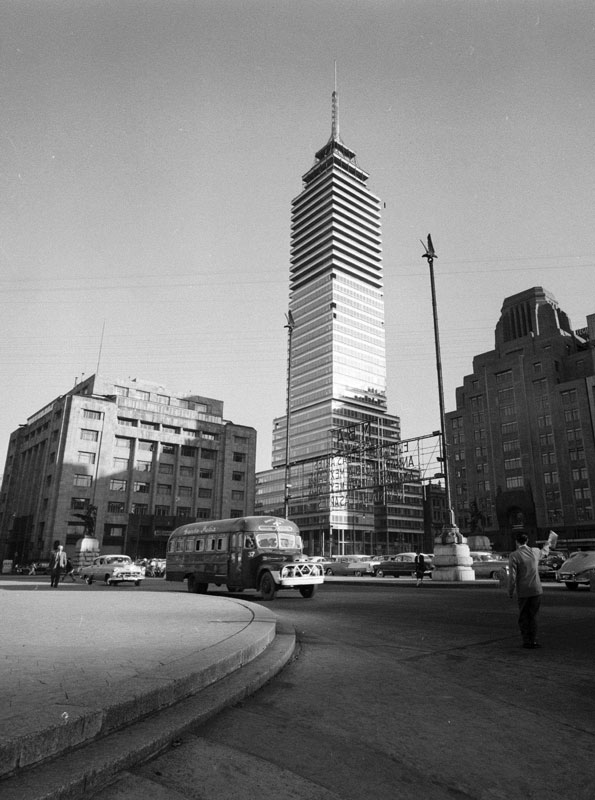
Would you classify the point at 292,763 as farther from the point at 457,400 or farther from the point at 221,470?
the point at 457,400

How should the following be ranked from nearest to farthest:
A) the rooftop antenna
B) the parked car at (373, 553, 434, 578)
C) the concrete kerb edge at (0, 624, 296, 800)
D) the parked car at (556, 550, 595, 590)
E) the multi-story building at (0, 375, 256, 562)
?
the concrete kerb edge at (0, 624, 296, 800), the parked car at (556, 550, 595, 590), the parked car at (373, 553, 434, 578), the multi-story building at (0, 375, 256, 562), the rooftop antenna

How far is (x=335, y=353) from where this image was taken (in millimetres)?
139250

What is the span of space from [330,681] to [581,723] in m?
2.15

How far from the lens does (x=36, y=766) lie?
2.53m

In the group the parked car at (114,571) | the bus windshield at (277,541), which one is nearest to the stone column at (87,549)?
the parked car at (114,571)

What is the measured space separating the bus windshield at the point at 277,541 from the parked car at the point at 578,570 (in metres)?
11.4

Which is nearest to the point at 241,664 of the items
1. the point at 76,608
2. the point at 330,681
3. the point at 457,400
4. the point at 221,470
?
the point at 330,681

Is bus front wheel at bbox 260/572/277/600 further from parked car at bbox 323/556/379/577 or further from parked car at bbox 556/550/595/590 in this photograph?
parked car at bbox 323/556/379/577

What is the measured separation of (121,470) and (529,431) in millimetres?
57253

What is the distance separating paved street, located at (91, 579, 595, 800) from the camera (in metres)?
2.62

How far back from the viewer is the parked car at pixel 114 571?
27.0 m

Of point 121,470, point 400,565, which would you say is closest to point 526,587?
point 400,565

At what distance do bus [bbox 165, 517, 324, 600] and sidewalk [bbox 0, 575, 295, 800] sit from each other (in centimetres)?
788

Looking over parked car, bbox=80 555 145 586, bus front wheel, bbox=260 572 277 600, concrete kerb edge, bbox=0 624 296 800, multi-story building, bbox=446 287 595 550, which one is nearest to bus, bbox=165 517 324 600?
bus front wheel, bbox=260 572 277 600
